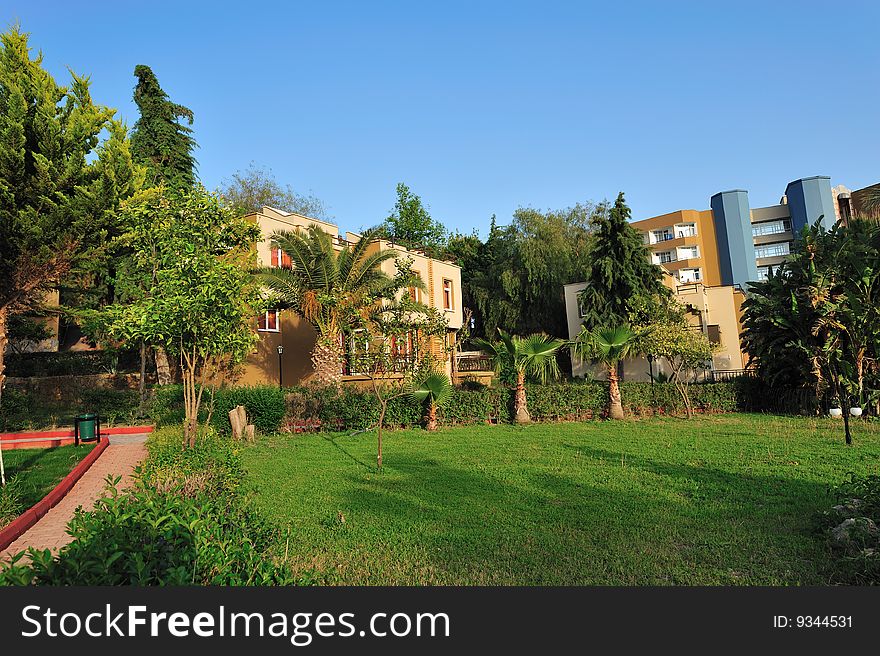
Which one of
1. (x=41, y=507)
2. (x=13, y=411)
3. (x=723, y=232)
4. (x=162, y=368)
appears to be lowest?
(x=41, y=507)

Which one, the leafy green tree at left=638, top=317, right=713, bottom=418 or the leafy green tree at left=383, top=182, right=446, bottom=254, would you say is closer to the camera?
the leafy green tree at left=638, top=317, right=713, bottom=418

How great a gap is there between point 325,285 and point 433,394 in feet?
21.8

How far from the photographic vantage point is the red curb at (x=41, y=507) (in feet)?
22.0

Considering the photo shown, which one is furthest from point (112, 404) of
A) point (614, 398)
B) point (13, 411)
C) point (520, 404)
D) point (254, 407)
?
point (614, 398)

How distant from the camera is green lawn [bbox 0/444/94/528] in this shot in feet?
24.7

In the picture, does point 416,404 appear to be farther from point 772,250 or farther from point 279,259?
point 772,250

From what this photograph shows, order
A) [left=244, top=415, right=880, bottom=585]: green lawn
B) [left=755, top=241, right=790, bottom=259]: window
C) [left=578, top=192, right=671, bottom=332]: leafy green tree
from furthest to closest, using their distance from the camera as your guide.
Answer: [left=755, top=241, right=790, bottom=259]: window → [left=578, top=192, right=671, bottom=332]: leafy green tree → [left=244, top=415, right=880, bottom=585]: green lawn

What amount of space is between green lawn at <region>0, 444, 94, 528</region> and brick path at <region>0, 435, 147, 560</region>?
0.34 meters

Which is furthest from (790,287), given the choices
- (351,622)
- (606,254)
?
(351,622)

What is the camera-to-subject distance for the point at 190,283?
10.1m

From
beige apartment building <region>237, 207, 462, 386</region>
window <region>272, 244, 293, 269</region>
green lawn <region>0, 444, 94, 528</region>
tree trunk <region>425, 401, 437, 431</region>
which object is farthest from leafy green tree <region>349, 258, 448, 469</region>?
window <region>272, 244, 293, 269</region>

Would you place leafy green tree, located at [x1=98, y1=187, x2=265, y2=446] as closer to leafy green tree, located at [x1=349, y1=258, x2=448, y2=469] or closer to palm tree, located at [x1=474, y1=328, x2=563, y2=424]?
leafy green tree, located at [x1=349, y1=258, x2=448, y2=469]

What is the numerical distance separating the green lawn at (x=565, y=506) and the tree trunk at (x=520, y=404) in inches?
165

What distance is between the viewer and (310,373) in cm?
2691
